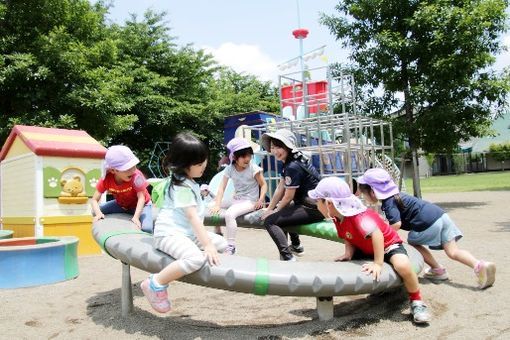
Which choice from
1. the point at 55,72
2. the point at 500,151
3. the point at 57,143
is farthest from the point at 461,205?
the point at 500,151

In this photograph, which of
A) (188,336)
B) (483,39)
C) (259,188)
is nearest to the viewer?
(188,336)

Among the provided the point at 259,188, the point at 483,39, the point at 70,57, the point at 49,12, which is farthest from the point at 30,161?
the point at 483,39

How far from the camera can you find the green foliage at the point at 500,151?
1540 inches

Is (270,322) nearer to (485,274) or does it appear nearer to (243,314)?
(243,314)

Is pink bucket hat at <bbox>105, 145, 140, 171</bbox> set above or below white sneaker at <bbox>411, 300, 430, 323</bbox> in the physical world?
above

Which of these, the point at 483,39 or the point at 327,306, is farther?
the point at 483,39

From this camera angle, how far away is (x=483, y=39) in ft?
37.7

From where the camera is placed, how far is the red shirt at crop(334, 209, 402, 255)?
10.1 feet

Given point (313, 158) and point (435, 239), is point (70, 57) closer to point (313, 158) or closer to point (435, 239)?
point (313, 158)

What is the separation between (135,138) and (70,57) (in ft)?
19.9

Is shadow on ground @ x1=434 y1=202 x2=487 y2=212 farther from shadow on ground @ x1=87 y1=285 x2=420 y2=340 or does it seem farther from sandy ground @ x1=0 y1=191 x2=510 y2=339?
shadow on ground @ x1=87 y1=285 x2=420 y2=340

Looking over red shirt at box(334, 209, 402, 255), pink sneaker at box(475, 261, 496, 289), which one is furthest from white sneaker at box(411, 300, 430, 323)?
pink sneaker at box(475, 261, 496, 289)

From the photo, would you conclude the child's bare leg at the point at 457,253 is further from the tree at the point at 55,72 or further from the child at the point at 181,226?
the tree at the point at 55,72

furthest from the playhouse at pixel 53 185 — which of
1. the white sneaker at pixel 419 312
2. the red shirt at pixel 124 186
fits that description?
the white sneaker at pixel 419 312
